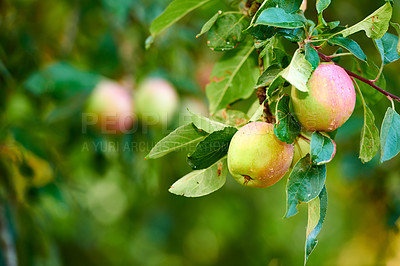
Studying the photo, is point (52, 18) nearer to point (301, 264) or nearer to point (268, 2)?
point (268, 2)

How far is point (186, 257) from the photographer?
310 centimetres

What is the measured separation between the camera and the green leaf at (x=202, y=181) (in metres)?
0.75

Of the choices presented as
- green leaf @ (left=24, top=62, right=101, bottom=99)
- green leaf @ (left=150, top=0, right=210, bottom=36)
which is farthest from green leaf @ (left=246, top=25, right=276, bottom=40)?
green leaf @ (left=24, top=62, right=101, bottom=99)

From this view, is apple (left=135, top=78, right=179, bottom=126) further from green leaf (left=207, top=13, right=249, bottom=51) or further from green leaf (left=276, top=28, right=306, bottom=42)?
green leaf (left=276, top=28, right=306, bottom=42)

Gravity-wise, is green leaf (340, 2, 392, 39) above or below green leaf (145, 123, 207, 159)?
above

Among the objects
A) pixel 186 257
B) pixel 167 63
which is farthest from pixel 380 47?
pixel 186 257

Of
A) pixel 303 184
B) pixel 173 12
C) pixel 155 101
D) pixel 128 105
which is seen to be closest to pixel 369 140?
pixel 303 184

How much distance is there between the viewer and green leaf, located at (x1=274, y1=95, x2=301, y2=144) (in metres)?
0.67

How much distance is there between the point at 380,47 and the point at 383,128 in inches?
5.8

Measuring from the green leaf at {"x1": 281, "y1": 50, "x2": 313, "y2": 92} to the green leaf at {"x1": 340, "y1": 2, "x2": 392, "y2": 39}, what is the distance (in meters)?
0.08

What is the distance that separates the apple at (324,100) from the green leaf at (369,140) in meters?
0.08

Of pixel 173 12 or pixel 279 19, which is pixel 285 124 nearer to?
pixel 279 19

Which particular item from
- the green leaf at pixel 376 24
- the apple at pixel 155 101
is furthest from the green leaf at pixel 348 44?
the apple at pixel 155 101

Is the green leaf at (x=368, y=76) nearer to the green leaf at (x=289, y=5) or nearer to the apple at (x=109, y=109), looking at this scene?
the green leaf at (x=289, y=5)
